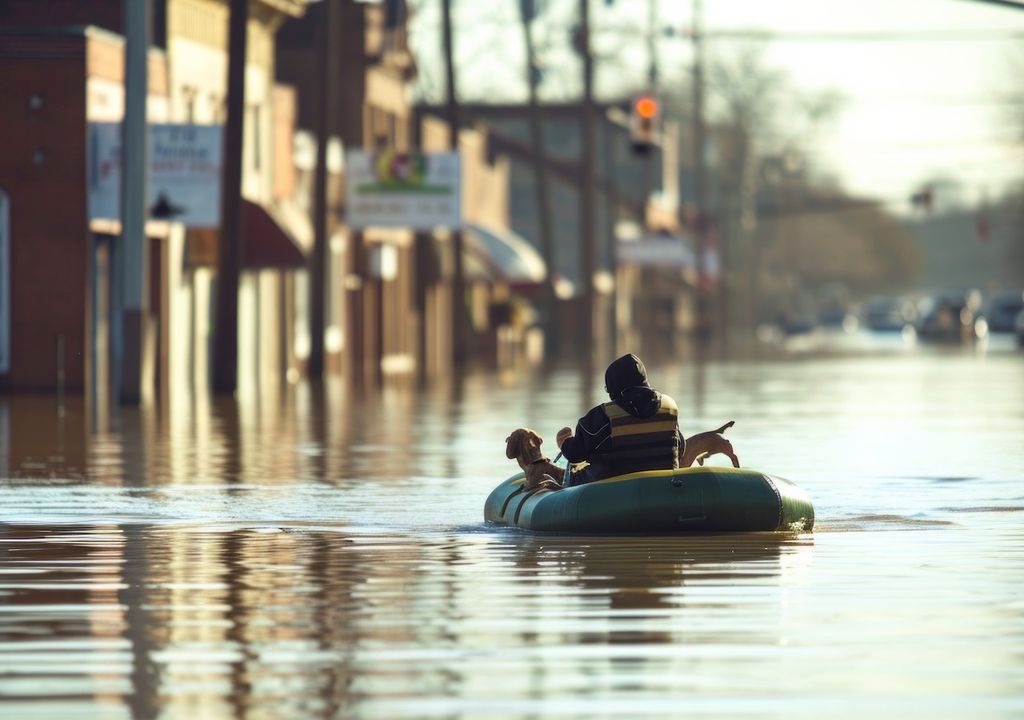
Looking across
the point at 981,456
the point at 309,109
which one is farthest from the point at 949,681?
the point at 309,109

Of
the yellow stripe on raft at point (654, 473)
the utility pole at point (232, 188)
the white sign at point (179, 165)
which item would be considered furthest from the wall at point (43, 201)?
the yellow stripe on raft at point (654, 473)

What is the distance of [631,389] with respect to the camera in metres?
16.4

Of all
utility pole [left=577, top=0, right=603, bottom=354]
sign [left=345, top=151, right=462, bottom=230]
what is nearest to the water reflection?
sign [left=345, top=151, right=462, bottom=230]

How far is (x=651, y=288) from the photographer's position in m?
102

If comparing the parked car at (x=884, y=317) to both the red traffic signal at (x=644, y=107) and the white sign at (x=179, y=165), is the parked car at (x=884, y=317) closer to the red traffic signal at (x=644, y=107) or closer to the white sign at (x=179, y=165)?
the red traffic signal at (x=644, y=107)

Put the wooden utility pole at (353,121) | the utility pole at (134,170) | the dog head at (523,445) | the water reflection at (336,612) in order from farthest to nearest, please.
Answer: the wooden utility pole at (353,121), the utility pole at (134,170), the dog head at (523,445), the water reflection at (336,612)

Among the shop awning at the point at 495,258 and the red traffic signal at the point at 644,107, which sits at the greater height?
the red traffic signal at the point at 644,107

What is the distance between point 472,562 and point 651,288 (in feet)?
285

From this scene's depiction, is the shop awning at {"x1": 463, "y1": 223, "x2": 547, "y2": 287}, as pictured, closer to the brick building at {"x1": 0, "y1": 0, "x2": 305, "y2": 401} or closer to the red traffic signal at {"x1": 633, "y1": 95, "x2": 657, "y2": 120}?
the red traffic signal at {"x1": 633, "y1": 95, "x2": 657, "y2": 120}

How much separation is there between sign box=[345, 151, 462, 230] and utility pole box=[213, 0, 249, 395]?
13346 millimetres

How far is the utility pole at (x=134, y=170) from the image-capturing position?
35.2 meters

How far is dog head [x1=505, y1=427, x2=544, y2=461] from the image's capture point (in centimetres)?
1722

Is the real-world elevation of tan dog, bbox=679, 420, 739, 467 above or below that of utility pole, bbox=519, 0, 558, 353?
below

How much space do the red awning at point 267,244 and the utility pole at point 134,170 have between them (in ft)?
34.1
